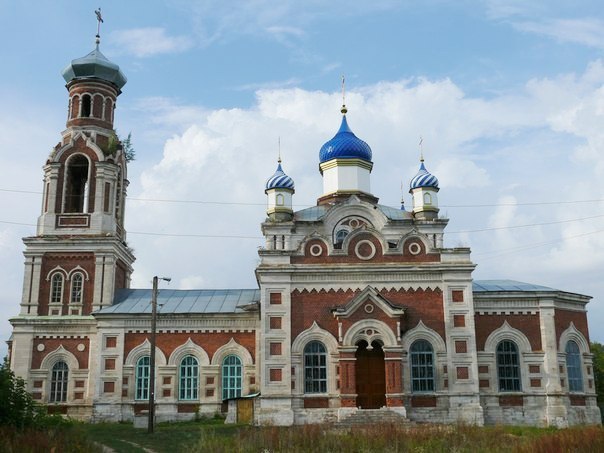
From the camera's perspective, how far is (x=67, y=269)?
3216 centimetres

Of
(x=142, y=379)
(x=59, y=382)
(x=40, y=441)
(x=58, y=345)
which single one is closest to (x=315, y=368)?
(x=142, y=379)

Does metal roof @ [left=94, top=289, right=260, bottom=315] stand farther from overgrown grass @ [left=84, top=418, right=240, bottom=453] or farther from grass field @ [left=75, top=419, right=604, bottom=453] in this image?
grass field @ [left=75, top=419, right=604, bottom=453]

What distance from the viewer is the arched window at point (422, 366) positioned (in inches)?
1065

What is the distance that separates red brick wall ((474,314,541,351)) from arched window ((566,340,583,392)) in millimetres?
1718

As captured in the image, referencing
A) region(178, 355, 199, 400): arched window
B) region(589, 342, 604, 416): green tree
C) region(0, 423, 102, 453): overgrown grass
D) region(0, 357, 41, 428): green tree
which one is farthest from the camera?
region(589, 342, 604, 416): green tree

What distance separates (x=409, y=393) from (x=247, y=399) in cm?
626

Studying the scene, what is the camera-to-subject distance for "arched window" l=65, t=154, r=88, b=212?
1325 inches

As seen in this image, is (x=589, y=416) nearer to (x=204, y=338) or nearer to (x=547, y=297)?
(x=547, y=297)

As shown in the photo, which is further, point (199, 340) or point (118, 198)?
point (118, 198)

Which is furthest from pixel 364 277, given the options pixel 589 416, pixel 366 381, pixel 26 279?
pixel 26 279

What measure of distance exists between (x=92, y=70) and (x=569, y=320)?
82.5 ft

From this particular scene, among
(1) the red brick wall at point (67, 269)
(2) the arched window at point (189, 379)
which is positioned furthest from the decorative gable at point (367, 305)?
(1) the red brick wall at point (67, 269)

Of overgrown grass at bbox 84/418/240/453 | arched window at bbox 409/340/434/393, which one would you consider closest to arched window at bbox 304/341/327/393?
arched window at bbox 409/340/434/393

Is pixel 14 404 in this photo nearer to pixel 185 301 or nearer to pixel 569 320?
pixel 185 301
